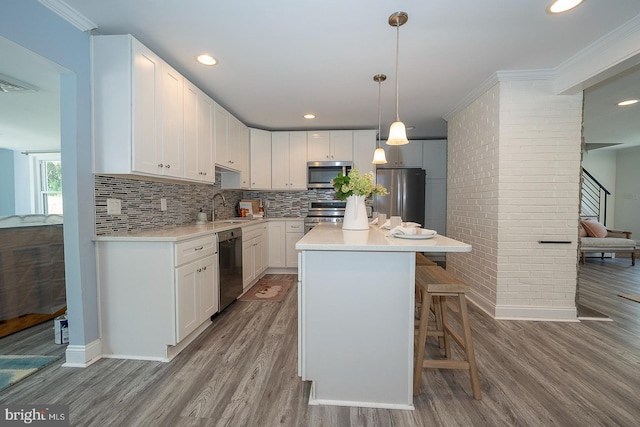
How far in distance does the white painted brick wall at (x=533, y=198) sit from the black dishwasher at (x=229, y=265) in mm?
2621

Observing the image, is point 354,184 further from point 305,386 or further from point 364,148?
point 364,148

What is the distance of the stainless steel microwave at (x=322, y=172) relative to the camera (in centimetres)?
436

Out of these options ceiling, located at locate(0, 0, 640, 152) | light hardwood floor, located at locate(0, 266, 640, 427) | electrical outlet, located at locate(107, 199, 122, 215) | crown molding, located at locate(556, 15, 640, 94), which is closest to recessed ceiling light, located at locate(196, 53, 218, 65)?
ceiling, located at locate(0, 0, 640, 152)

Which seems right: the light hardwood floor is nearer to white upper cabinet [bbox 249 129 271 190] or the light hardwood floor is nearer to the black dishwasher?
the black dishwasher

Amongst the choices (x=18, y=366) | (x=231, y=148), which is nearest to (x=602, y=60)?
(x=231, y=148)

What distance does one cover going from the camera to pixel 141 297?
1.96 metres

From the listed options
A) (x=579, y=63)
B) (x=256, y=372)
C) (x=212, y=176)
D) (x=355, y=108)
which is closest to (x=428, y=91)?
(x=355, y=108)

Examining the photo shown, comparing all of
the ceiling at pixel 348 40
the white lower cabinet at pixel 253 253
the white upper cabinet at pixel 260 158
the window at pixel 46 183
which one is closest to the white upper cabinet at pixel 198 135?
the ceiling at pixel 348 40

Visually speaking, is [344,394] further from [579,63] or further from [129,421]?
[579,63]

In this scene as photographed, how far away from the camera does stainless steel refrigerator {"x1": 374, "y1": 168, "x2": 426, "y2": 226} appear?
15.4 ft

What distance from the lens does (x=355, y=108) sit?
3508 millimetres

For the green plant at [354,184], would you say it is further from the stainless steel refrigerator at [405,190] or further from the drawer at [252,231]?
the stainless steel refrigerator at [405,190]

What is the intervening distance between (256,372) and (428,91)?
3081 millimetres

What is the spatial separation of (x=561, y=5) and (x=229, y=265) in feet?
10.4
